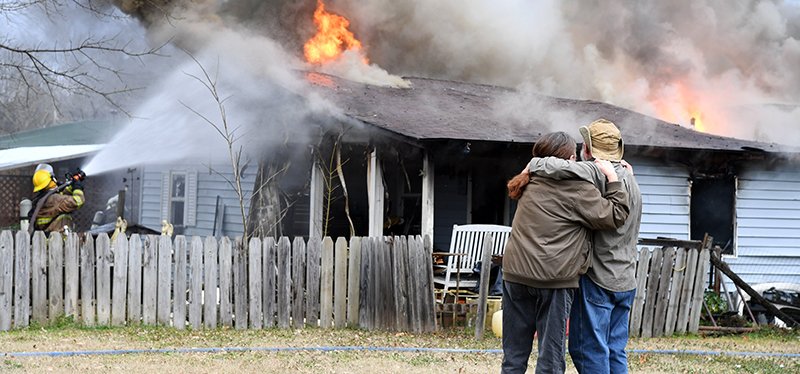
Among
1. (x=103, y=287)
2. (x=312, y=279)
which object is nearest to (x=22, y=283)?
(x=103, y=287)

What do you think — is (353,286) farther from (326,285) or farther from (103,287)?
(103,287)

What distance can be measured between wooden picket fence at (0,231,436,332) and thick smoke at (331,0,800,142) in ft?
25.6

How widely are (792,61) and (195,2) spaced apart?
54.6 ft

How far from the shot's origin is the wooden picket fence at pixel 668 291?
32.2ft

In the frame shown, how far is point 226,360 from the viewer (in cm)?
730

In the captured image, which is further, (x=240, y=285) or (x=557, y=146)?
(x=240, y=285)

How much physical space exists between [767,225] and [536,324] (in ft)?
32.8

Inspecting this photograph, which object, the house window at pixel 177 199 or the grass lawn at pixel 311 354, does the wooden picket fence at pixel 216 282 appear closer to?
the grass lawn at pixel 311 354

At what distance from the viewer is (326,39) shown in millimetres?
16172

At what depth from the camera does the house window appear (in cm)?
1738

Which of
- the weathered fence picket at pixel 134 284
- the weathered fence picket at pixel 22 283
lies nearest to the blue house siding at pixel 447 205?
the weathered fence picket at pixel 134 284

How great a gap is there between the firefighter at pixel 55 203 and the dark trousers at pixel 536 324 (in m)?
8.69

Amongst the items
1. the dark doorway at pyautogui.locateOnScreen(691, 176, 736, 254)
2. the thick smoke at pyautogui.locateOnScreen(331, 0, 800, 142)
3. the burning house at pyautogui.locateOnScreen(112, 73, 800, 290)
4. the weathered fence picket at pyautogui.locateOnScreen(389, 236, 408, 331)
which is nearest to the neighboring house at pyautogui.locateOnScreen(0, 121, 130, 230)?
the burning house at pyautogui.locateOnScreen(112, 73, 800, 290)

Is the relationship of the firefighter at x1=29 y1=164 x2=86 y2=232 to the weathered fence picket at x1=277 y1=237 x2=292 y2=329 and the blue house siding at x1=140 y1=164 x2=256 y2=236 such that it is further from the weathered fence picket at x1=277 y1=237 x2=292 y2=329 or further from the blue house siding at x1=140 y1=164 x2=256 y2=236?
the weathered fence picket at x1=277 y1=237 x2=292 y2=329
